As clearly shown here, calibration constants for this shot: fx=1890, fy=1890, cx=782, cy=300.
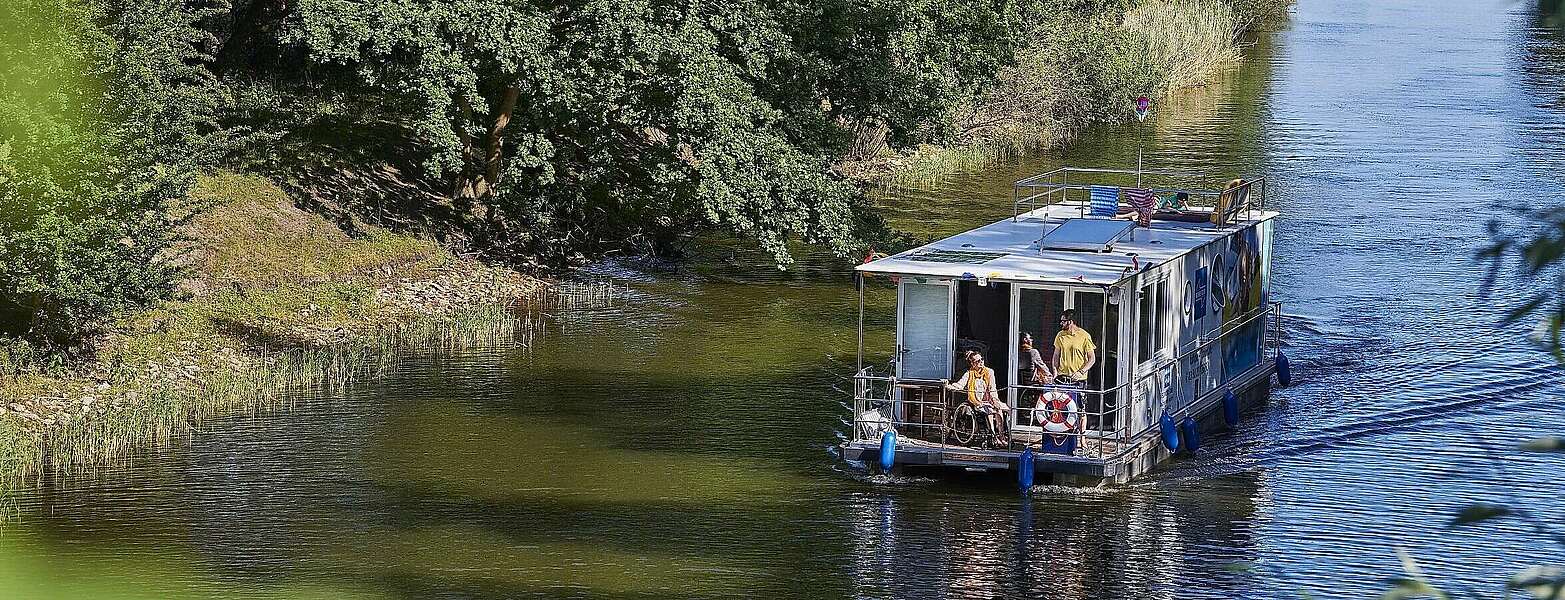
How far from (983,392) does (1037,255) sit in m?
1.95

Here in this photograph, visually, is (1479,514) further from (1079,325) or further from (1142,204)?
(1142,204)

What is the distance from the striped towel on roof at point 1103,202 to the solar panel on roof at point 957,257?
3.72 metres

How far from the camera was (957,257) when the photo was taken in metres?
20.7

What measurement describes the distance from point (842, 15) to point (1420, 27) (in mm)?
58211

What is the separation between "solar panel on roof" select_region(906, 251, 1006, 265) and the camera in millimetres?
20438

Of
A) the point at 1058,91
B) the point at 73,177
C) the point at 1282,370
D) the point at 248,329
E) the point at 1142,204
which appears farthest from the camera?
the point at 1058,91

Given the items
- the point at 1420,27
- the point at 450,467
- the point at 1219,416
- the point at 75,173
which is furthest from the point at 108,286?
the point at 1420,27

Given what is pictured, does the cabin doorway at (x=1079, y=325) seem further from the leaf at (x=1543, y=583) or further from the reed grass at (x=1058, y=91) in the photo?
the reed grass at (x=1058, y=91)

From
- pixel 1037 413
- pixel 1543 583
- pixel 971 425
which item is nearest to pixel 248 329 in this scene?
pixel 971 425

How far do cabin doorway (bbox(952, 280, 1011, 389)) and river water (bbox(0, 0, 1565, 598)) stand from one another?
131 cm

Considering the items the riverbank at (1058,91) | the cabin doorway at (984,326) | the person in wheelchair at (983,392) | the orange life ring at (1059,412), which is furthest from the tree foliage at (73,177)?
the riverbank at (1058,91)

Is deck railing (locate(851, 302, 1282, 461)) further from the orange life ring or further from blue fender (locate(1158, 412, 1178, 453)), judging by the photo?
blue fender (locate(1158, 412, 1178, 453))

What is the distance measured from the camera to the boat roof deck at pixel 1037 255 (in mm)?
19812

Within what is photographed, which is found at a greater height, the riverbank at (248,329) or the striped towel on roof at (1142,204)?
the striped towel on roof at (1142,204)
